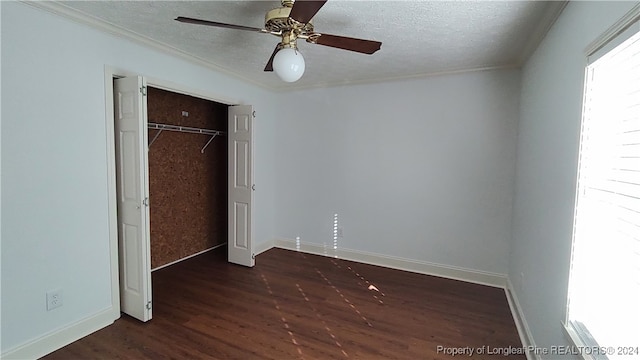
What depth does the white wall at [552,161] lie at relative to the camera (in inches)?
60.2

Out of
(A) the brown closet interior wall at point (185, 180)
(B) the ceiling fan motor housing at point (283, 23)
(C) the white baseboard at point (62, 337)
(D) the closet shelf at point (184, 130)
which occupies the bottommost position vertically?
(C) the white baseboard at point (62, 337)

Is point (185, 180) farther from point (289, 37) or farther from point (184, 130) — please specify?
point (289, 37)

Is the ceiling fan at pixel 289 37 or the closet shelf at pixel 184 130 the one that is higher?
the ceiling fan at pixel 289 37

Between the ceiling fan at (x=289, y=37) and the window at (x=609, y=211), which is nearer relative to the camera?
the window at (x=609, y=211)

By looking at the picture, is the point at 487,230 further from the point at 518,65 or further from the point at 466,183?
the point at 518,65

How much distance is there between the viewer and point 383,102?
3.86 meters

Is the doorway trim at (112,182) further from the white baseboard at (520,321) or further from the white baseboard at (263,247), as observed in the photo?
the white baseboard at (520,321)

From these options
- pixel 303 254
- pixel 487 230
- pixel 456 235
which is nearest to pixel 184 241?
pixel 303 254

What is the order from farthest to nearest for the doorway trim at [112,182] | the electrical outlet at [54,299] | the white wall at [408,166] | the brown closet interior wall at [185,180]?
the brown closet interior wall at [185,180]
the white wall at [408,166]
the doorway trim at [112,182]
the electrical outlet at [54,299]

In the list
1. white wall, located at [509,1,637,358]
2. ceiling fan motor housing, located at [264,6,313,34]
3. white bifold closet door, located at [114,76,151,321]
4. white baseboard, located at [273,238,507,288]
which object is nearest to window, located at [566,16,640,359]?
white wall, located at [509,1,637,358]

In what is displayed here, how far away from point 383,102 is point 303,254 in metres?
2.41

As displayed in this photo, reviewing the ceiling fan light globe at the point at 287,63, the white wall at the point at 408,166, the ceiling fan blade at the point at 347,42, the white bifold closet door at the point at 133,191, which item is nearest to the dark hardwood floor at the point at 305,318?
the white bifold closet door at the point at 133,191

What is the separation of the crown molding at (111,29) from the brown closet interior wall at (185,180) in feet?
2.45

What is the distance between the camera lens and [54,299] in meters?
2.17
